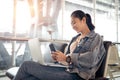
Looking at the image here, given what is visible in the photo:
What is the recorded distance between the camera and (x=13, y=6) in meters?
4.00

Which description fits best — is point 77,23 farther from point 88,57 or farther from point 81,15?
point 88,57

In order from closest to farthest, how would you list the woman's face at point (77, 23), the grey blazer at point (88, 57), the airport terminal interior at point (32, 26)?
the grey blazer at point (88, 57), the woman's face at point (77, 23), the airport terminal interior at point (32, 26)

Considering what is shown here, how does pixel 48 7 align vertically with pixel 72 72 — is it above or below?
above

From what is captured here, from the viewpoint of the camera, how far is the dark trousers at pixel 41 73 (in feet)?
5.47

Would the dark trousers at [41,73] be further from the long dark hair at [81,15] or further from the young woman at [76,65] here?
the long dark hair at [81,15]

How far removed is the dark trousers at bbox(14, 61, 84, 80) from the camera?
1.67 metres

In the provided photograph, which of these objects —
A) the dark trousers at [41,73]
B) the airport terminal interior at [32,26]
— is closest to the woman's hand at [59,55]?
the dark trousers at [41,73]

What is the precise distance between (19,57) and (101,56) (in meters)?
2.45

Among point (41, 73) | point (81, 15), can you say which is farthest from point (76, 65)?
point (81, 15)

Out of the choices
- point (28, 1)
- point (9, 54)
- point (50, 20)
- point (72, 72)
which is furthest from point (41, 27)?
point (72, 72)

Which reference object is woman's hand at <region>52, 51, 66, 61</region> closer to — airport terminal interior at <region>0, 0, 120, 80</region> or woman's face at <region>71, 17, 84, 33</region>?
woman's face at <region>71, 17, 84, 33</region>

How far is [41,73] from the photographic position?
168cm

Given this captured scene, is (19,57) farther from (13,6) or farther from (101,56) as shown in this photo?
(101,56)

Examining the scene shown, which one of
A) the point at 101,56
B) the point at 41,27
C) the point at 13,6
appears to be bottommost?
the point at 101,56
